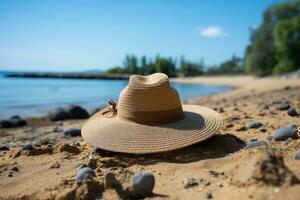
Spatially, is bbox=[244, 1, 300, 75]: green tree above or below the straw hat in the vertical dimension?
above

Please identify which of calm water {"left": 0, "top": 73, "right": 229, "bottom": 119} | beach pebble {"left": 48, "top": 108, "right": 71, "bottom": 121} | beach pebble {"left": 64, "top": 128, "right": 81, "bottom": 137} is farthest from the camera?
calm water {"left": 0, "top": 73, "right": 229, "bottom": 119}

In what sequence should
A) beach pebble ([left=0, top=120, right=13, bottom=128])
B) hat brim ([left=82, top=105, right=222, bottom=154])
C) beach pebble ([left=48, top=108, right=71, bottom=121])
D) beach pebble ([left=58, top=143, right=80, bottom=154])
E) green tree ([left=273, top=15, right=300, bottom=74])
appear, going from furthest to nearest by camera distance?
green tree ([left=273, top=15, right=300, bottom=74]) < beach pebble ([left=48, top=108, right=71, bottom=121]) < beach pebble ([left=0, top=120, right=13, bottom=128]) < beach pebble ([left=58, top=143, right=80, bottom=154]) < hat brim ([left=82, top=105, right=222, bottom=154])

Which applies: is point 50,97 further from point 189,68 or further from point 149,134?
point 189,68

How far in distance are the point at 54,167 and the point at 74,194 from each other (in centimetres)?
102

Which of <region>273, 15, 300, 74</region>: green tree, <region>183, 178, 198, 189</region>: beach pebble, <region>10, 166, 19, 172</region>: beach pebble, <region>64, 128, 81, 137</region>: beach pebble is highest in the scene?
<region>273, 15, 300, 74</region>: green tree

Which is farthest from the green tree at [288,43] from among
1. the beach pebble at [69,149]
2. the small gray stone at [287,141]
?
the beach pebble at [69,149]

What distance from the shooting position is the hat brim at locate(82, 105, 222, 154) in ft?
11.7

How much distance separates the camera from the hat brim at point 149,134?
11.7 ft

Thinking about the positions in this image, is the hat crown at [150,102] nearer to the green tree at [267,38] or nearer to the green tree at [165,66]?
the green tree at [267,38]

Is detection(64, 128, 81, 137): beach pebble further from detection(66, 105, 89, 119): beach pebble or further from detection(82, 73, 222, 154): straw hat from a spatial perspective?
detection(66, 105, 89, 119): beach pebble

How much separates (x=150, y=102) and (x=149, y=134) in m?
0.40

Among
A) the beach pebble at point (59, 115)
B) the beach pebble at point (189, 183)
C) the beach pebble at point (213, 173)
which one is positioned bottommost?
the beach pebble at point (59, 115)

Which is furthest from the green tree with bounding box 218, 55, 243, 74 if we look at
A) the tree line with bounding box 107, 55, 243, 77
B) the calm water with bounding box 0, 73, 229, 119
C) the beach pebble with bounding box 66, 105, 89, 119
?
the beach pebble with bounding box 66, 105, 89, 119

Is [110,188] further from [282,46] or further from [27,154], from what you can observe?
[282,46]
